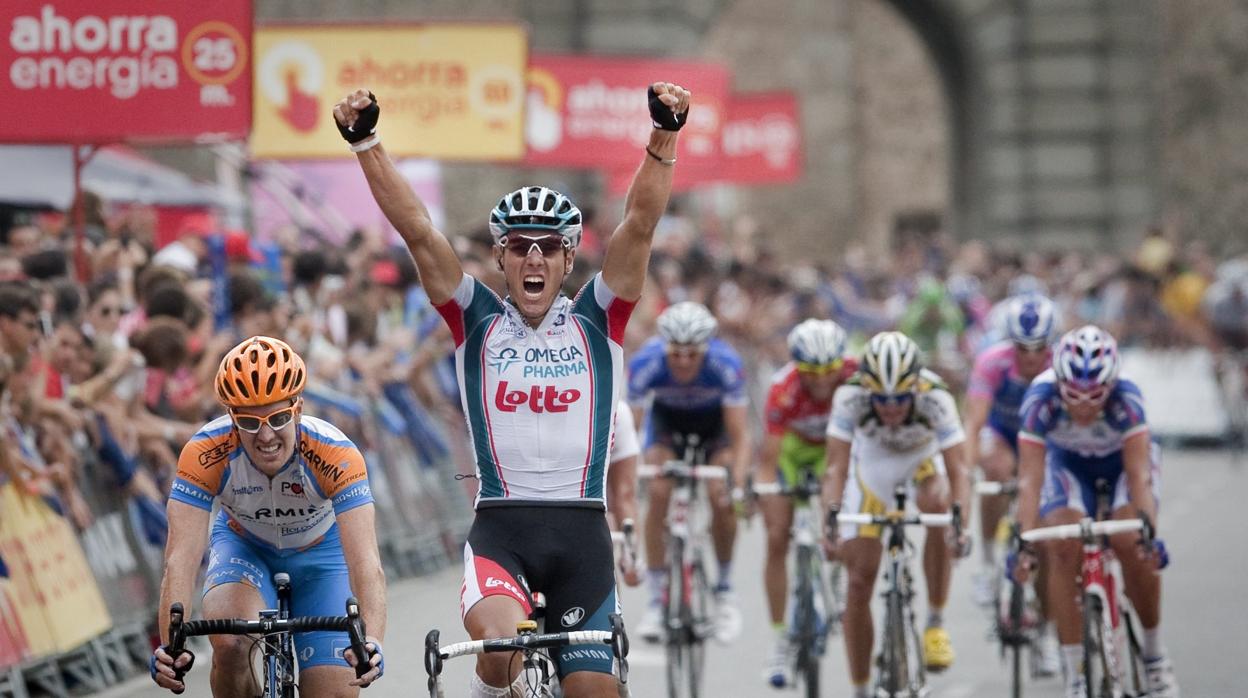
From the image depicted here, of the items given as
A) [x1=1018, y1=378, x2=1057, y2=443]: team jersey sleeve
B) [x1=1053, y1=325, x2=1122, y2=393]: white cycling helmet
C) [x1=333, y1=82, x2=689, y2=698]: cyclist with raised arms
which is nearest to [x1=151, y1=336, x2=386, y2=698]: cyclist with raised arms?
[x1=333, y1=82, x2=689, y2=698]: cyclist with raised arms

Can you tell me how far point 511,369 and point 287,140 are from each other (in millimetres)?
11349

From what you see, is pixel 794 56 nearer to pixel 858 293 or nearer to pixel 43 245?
pixel 858 293

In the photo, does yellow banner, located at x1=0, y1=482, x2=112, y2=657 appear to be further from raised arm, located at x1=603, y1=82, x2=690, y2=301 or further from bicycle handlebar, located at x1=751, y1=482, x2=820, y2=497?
raised arm, located at x1=603, y1=82, x2=690, y2=301

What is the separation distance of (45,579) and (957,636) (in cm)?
552

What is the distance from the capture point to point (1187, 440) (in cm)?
2591

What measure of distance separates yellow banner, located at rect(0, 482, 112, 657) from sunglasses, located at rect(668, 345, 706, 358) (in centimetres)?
325

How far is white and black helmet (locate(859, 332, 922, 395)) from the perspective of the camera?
951cm

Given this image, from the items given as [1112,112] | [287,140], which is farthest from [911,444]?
[1112,112]

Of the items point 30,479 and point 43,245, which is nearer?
point 30,479

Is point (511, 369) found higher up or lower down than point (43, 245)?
lower down

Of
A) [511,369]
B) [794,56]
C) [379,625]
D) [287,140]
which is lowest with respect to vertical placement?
[379,625]

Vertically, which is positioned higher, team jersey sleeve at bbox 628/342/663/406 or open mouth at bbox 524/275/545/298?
open mouth at bbox 524/275/545/298

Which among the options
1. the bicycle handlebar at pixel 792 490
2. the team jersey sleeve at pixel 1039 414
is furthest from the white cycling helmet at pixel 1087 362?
the bicycle handlebar at pixel 792 490

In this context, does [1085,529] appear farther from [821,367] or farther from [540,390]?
[540,390]
